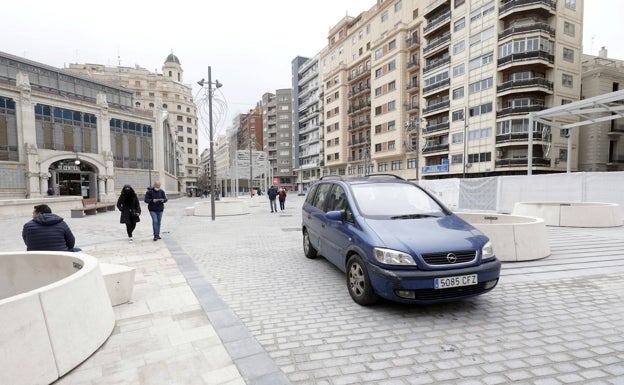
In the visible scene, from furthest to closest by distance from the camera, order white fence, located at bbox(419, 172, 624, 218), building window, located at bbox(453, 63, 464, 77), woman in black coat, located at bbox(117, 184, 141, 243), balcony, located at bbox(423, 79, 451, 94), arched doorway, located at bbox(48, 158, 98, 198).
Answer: balcony, located at bbox(423, 79, 451, 94)
building window, located at bbox(453, 63, 464, 77)
arched doorway, located at bbox(48, 158, 98, 198)
white fence, located at bbox(419, 172, 624, 218)
woman in black coat, located at bbox(117, 184, 141, 243)

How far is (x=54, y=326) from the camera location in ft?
8.37

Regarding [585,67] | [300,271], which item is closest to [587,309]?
[300,271]

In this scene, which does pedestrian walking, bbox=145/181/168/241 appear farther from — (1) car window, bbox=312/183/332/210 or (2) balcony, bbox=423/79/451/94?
(2) balcony, bbox=423/79/451/94

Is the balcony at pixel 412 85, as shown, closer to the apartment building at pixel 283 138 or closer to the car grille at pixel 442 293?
the car grille at pixel 442 293

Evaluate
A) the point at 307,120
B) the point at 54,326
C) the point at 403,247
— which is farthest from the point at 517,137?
the point at 307,120

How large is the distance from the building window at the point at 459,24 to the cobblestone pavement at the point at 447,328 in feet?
136

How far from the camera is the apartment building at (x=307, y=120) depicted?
7406 cm

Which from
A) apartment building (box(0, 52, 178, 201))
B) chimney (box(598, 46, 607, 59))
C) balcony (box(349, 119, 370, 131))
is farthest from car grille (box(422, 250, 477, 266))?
chimney (box(598, 46, 607, 59))

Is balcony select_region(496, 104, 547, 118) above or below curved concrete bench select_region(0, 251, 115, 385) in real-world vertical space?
above

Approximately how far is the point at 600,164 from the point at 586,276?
45885 millimetres

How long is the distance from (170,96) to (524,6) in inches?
2849

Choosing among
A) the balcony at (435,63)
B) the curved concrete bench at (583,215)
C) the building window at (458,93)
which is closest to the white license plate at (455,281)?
the curved concrete bench at (583,215)

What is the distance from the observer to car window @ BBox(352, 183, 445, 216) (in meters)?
4.59

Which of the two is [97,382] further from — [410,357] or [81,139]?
[81,139]
